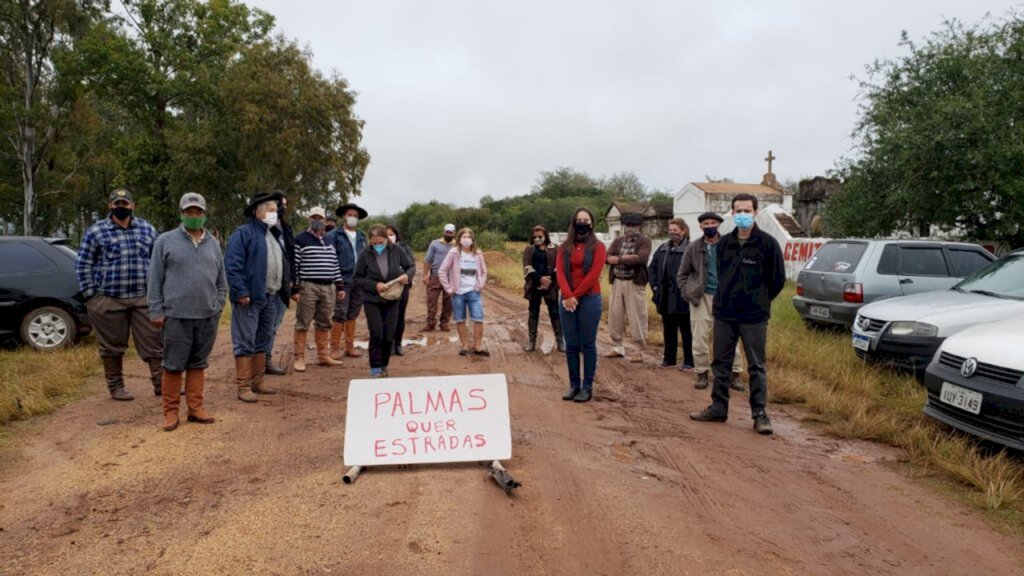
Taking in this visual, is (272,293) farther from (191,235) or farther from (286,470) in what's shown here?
(286,470)

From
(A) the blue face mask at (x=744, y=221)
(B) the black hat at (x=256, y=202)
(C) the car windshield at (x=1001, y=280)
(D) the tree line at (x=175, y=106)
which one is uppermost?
(D) the tree line at (x=175, y=106)

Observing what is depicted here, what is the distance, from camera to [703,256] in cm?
731

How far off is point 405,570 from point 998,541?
3.30m

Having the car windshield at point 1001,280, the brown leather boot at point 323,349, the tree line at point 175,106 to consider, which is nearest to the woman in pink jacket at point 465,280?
the brown leather boot at point 323,349

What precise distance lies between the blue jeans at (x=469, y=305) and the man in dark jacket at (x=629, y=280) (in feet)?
5.75

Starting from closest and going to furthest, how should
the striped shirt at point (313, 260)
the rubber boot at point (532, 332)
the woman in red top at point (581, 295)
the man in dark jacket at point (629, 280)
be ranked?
the woman in red top at point (581, 295) < the striped shirt at point (313, 260) < the man in dark jacket at point (629, 280) < the rubber boot at point (532, 332)

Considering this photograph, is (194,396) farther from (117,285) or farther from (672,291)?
(672,291)

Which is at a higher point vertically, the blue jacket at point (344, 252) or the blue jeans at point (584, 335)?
the blue jacket at point (344, 252)

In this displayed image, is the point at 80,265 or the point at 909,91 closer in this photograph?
the point at 80,265

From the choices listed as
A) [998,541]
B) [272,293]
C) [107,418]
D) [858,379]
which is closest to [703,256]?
[858,379]

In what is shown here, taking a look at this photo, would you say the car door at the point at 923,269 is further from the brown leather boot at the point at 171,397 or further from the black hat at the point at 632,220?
the brown leather boot at the point at 171,397

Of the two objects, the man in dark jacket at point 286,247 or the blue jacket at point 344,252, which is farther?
the blue jacket at point 344,252

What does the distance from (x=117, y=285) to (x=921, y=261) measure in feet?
33.8

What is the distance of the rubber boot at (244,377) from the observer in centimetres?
634
